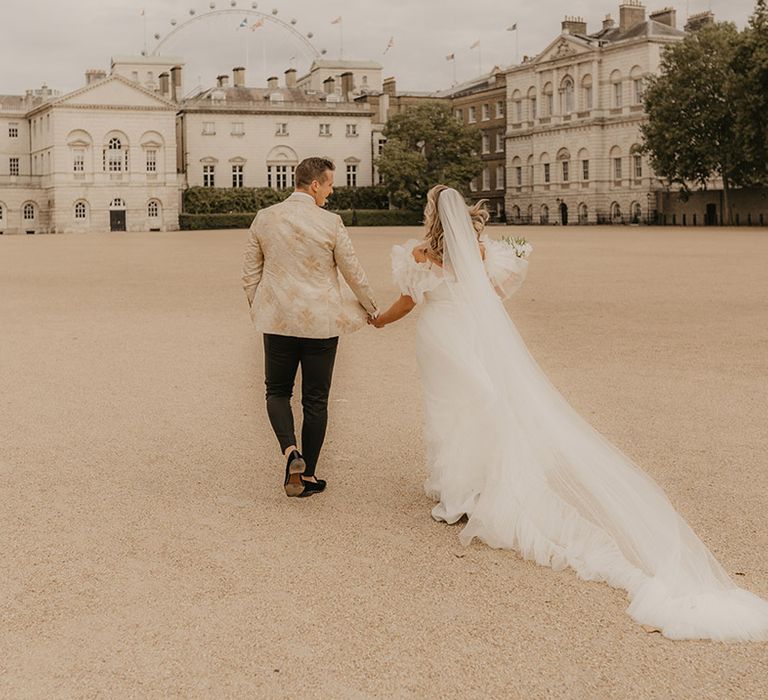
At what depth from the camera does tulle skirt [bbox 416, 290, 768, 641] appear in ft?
16.7

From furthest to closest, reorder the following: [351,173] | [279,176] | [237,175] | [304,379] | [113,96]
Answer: [351,173]
[279,176]
[237,175]
[113,96]
[304,379]

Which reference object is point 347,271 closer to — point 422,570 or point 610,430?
point 422,570

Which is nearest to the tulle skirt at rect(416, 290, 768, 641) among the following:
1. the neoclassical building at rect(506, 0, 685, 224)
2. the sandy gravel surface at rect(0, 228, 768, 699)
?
the sandy gravel surface at rect(0, 228, 768, 699)

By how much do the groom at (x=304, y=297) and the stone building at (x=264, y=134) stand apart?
82002 mm

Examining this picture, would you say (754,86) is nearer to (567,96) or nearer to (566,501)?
(567,96)

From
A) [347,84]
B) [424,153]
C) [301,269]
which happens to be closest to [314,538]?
[301,269]

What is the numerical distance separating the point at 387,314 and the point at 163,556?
6.57ft

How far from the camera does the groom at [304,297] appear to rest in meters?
6.52

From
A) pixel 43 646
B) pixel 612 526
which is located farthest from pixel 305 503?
pixel 43 646

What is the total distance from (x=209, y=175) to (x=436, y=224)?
83.9 m

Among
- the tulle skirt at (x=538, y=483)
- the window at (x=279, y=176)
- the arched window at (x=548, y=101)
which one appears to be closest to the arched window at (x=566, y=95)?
the arched window at (x=548, y=101)

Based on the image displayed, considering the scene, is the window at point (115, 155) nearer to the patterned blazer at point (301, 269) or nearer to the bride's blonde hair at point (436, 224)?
the patterned blazer at point (301, 269)

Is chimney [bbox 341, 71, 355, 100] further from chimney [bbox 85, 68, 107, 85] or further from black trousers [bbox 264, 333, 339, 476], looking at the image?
black trousers [bbox 264, 333, 339, 476]

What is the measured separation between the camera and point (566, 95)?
8319 cm
